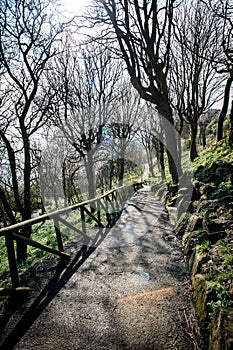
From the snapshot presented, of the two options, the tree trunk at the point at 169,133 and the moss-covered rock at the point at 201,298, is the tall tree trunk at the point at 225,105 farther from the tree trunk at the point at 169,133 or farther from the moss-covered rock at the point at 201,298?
the moss-covered rock at the point at 201,298

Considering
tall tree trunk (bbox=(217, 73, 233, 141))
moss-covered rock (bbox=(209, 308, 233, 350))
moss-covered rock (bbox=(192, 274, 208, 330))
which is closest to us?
moss-covered rock (bbox=(209, 308, 233, 350))

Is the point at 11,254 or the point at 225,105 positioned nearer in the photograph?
the point at 11,254

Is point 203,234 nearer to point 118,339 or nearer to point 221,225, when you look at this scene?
point 221,225

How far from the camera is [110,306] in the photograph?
2854 mm

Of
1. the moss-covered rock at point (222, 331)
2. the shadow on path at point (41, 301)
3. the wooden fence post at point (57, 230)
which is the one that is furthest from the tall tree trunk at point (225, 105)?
the moss-covered rock at point (222, 331)

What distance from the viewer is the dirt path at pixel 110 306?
2.29 meters

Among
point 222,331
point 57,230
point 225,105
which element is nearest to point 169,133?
point 225,105

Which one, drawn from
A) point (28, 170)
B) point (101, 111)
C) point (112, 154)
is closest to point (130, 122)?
point (112, 154)

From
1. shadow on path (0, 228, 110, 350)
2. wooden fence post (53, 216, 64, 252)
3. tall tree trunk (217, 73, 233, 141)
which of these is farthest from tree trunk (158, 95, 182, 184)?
wooden fence post (53, 216, 64, 252)

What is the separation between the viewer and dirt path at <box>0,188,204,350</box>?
229 centimetres

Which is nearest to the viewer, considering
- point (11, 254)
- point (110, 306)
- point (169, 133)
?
point (110, 306)

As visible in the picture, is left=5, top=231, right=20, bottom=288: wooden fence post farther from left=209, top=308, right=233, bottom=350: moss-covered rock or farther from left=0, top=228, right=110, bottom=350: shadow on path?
left=209, top=308, right=233, bottom=350: moss-covered rock

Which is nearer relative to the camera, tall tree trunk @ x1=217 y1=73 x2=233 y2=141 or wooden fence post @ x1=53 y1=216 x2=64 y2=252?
wooden fence post @ x1=53 y1=216 x2=64 y2=252

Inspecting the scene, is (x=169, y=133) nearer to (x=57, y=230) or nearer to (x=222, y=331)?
(x=57, y=230)
